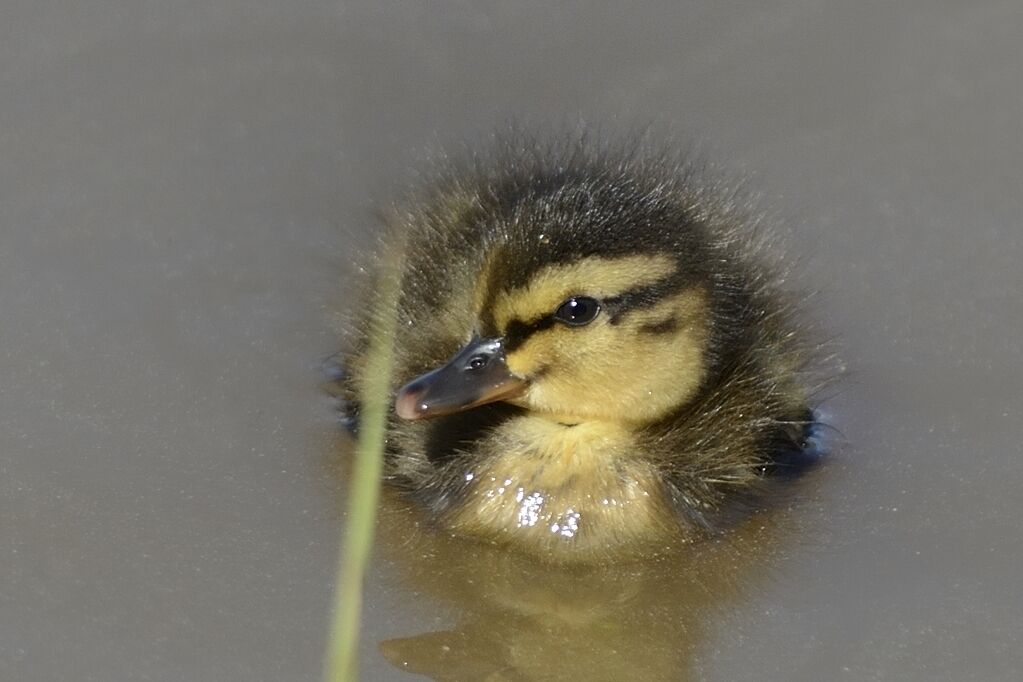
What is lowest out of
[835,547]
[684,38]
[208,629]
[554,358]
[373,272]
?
[208,629]

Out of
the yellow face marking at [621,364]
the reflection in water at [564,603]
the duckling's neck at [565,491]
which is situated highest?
the yellow face marking at [621,364]

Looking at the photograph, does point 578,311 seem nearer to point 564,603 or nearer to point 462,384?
point 462,384

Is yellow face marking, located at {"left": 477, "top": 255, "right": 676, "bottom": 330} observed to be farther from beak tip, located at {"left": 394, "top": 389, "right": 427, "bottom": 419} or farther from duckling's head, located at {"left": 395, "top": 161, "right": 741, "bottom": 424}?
beak tip, located at {"left": 394, "top": 389, "right": 427, "bottom": 419}

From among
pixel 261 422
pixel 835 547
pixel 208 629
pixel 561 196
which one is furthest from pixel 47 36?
pixel 835 547

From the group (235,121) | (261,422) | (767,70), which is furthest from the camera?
(767,70)

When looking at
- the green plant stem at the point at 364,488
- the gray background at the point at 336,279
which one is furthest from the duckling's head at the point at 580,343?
the gray background at the point at 336,279

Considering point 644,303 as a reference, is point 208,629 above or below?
below

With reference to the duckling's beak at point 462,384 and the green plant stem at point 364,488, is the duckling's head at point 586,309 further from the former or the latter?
the green plant stem at point 364,488

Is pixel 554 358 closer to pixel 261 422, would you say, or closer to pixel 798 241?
pixel 261 422
